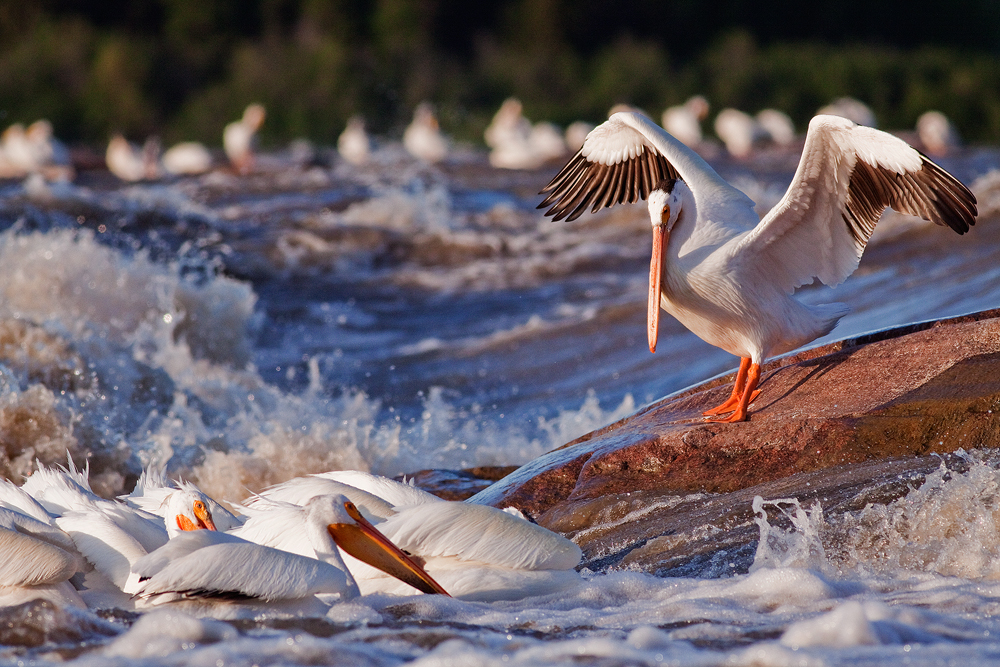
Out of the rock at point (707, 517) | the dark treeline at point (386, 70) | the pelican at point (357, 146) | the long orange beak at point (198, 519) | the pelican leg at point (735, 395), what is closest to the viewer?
the rock at point (707, 517)

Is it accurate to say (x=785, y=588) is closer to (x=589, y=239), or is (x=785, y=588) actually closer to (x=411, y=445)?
(x=411, y=445)

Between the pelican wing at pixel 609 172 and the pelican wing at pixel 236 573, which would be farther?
the pelican wing at pixel 609 172

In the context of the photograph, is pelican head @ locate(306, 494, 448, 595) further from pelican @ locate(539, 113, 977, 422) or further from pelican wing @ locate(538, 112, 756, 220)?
pelican wing @ locate(538, 112, 756, 220)

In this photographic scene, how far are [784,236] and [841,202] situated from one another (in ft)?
0.88

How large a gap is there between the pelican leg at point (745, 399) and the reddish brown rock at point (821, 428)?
50 mm

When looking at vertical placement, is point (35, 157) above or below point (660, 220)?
above

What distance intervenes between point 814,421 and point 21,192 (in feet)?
37.4

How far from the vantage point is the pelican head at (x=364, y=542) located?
134 inches

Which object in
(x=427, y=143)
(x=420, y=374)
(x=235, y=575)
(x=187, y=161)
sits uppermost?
(x=427, y=143)

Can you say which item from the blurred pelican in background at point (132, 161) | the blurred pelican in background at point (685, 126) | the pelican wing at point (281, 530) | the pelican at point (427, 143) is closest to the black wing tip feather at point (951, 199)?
the pelican wing at point (281, 530)

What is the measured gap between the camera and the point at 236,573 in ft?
9.96

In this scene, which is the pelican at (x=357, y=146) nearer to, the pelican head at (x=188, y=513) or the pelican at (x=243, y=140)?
the pelican at (x=243, y=140)

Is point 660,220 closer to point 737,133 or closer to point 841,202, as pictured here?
point 841,202

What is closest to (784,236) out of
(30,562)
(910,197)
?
(910,197)
